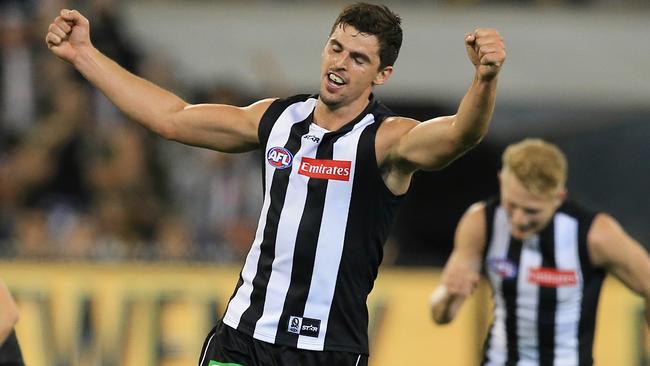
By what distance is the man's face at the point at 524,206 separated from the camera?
6559 millimetres

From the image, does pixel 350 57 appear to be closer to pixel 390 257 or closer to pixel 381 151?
pixel 381 151

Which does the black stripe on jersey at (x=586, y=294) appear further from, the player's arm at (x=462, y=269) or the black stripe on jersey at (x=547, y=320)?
the player's arm at (x=462, y=269)

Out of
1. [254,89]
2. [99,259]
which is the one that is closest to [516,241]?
[99,259]

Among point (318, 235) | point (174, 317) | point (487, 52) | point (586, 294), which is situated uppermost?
point (487, 52)

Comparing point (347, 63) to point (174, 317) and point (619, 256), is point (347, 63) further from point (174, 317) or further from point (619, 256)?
point (174, 317)

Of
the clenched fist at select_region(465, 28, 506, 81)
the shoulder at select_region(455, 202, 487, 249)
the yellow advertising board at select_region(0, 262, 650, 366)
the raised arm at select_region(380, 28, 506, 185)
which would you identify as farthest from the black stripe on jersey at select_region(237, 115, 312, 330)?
the yellow advertising board at select_region(0, 262, 650, 366)

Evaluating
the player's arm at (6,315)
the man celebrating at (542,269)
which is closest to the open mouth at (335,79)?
the player's arm at (6,315)

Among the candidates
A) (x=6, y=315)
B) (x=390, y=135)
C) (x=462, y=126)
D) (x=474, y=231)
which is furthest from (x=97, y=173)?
(x=462, y=126)

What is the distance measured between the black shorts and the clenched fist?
1.24 metres

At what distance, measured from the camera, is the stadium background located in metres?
9.26

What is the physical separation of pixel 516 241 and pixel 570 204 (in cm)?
33

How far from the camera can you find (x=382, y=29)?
5086mm

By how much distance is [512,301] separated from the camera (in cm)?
670

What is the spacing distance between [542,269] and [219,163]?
432cm
